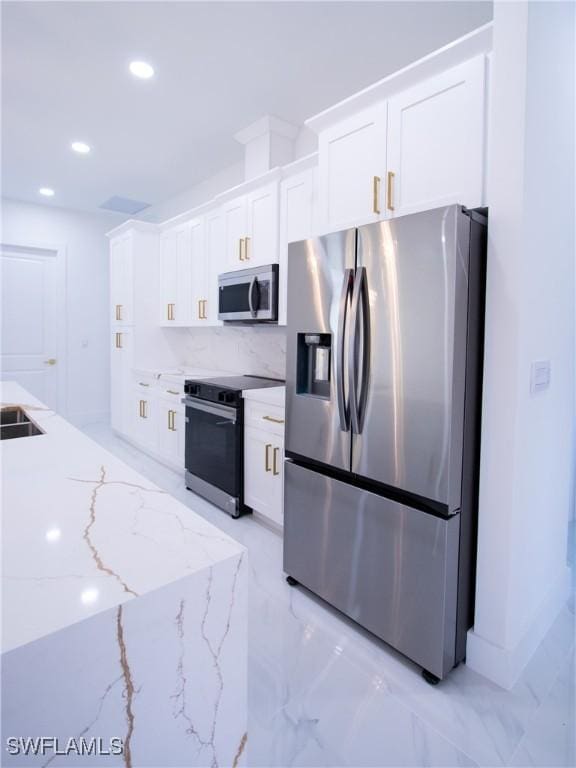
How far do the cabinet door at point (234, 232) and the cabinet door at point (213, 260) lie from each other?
0.22 ft

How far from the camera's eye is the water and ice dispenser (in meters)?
2.10

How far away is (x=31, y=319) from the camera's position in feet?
18.2

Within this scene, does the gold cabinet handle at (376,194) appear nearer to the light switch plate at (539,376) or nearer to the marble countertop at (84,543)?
the light switch plate at (539,376)

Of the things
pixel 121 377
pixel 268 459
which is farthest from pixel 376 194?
pixel 121 377

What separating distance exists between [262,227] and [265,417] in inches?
53.8

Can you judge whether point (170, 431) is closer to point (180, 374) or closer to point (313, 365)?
point (180, 374)

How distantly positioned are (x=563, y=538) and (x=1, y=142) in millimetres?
4904

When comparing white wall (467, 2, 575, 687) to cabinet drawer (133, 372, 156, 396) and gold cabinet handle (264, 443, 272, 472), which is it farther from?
cabinet drawer (133, 372, 156, 396)

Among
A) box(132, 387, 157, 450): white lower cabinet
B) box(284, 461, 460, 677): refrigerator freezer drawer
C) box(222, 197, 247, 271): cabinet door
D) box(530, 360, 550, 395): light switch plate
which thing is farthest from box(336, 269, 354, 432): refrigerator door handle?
box(132, 387, 157, 450): white lower cabinet

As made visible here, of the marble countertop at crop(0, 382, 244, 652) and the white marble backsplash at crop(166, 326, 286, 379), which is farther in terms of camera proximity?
the white marble backsplash at crop(166, 326, 286, 379)

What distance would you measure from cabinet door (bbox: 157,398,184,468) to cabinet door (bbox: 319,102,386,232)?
88.7 inches

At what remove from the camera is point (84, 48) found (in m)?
2.57

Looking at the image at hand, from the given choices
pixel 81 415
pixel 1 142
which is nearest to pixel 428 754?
pixel 1 142

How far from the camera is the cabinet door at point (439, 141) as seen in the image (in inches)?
65.7
